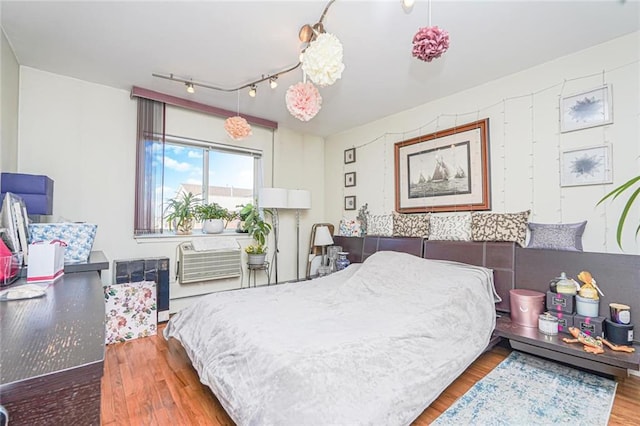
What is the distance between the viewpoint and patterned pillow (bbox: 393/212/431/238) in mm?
3225

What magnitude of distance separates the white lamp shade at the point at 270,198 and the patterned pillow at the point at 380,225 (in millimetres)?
1252

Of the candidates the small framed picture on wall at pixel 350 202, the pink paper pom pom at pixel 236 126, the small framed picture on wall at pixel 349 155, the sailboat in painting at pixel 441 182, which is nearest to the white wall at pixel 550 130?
the sailboat in painting at pixel 441 182

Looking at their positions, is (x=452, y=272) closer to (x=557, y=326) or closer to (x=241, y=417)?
(x=557, y=326)

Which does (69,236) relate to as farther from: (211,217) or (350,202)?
(350,202)

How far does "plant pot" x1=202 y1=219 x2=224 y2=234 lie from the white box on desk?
98 cm

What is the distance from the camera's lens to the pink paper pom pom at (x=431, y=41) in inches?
56.4

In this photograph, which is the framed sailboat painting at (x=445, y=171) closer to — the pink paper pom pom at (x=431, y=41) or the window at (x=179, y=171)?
the pink paper pom pom at (x=431, y=41)

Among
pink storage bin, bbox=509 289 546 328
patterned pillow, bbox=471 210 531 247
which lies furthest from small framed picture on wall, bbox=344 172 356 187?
pink storage bin, bbox=509 289 546 328

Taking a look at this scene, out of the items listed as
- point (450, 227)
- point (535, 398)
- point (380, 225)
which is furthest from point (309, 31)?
point (535, 398)

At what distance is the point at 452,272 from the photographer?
2393mm

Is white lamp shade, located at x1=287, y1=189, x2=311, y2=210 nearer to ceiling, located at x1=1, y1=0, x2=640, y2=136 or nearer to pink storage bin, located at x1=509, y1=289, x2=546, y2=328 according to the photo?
ceiling, located at x1=1, y1=0, x2=640, y2=136

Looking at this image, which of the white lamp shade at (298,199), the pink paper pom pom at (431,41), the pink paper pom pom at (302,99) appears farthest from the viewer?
the white lamp shade at (298,199)

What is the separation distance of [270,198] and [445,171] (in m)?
2.21

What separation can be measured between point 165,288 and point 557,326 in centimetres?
371
